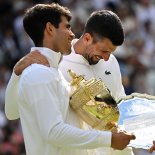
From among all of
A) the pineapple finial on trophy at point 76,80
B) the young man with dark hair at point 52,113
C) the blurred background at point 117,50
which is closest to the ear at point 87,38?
the pineapple finial on trophy at point 76,80

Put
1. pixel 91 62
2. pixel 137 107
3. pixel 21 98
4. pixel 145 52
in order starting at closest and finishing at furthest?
pixel 21 98, pixel 137 107, pixel 91 62, pixel 145 52

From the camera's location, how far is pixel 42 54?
5195 mm

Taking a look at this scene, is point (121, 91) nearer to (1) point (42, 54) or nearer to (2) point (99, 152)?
(2) point (99, 152)

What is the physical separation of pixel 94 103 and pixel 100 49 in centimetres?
70

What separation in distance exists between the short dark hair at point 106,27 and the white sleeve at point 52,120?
98cm

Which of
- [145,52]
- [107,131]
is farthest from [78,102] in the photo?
[145,52]

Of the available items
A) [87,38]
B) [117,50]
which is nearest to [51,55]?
[87,38]

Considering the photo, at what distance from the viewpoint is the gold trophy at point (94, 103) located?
5195 millimetres

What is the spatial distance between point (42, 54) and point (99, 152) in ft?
3.16

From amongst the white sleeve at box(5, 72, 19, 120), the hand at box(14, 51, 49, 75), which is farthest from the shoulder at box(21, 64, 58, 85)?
the white sleeve at box(5, 72, 19, 120)

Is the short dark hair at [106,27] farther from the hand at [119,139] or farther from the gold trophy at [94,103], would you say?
the hand at [119,139]

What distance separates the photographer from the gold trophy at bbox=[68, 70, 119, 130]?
5.20 meters

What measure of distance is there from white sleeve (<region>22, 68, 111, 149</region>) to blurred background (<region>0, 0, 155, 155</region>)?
6224 millimetres

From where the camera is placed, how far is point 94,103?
5246 mm
